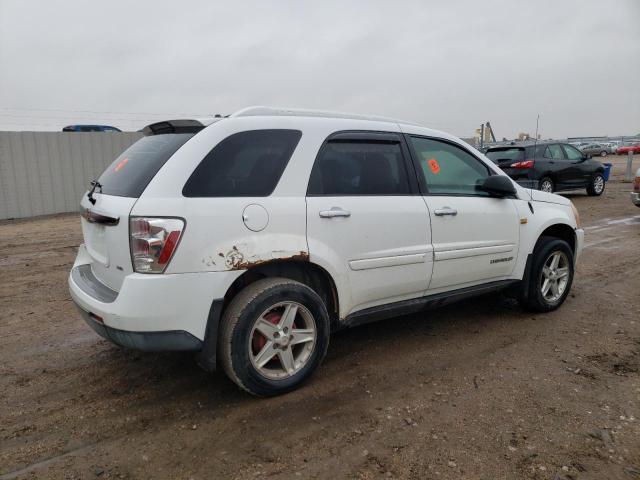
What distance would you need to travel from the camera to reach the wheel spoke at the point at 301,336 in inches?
121

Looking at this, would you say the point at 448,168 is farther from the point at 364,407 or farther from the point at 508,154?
the point at 508,154

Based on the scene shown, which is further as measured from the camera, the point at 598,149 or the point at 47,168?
the point at 598,149

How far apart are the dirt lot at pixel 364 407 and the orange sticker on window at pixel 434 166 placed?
4.60ft

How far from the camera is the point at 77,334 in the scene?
4.20 m

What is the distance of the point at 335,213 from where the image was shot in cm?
315

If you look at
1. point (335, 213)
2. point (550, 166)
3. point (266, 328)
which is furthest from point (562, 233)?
point (550, 166)

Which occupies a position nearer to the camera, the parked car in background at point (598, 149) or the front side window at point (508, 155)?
the front side window at point (508, 155)

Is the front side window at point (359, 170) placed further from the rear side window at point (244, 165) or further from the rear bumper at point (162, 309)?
the rear bumper at point (162, 309)

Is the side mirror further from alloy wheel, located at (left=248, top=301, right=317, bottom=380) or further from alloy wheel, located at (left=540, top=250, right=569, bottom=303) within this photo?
alloy wheel, located at (left=248, top=301, right=317, bottom=380)

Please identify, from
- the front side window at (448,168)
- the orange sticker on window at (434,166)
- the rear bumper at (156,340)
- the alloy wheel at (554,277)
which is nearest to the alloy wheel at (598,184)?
the alloy wheel at (554,277)

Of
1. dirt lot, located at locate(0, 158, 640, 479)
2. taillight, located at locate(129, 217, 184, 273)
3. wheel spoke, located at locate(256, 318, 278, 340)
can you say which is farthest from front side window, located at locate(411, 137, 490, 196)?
taillight, located at locate(129, 217, 184, 273)

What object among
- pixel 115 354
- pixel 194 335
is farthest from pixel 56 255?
pixel 194 335

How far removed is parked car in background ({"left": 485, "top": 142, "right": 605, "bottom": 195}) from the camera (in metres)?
12.7

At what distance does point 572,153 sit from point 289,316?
13.9 m
